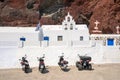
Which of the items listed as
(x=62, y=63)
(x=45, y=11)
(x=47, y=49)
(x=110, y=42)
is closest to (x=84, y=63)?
(x=62, y=63)

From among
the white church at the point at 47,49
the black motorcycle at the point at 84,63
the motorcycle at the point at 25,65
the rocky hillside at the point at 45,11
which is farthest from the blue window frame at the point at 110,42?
the rocky hillside at the point at 45,11

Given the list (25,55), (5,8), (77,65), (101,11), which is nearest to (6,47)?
(25,55)

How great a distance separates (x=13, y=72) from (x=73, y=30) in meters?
9.86

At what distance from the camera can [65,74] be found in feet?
74.1

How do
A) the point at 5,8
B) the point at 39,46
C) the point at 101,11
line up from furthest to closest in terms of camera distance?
1. the point at 5,8
2. the point at 101,11
3. the point at 39,46

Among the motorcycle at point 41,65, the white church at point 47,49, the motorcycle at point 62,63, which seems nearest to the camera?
the motorcycle at point 41,65

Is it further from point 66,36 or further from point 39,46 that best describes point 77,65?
point 66,36

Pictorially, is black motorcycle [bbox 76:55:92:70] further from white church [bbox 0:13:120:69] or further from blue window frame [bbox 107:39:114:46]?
blue window frame [bbox 107:39:114:46]

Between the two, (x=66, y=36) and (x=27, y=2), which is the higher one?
(x=27, y=2)

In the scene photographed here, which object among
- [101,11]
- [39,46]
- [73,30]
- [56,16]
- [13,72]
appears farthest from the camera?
[56,16]

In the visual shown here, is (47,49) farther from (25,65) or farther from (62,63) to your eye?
(25,65)

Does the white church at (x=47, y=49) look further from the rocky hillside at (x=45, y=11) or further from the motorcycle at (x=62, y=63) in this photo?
the rocky hillside at (x=45, y=11)

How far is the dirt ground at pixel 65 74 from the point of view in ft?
71.8

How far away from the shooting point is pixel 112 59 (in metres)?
25.6
